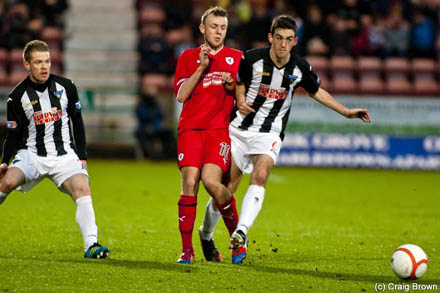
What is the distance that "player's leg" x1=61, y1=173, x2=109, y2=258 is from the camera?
6.30 m

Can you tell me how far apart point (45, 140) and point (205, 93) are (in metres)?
1.43

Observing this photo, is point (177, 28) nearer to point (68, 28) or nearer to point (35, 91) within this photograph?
point (68, 28)

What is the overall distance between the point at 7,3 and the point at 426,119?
10974 millimetres

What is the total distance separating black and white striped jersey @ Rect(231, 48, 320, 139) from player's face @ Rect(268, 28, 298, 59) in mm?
187

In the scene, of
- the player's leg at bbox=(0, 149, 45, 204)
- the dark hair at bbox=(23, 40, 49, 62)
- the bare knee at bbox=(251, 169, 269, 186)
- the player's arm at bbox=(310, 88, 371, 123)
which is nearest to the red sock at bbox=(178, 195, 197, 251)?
the bare knee at bbox=(251, 169, 269, 186)

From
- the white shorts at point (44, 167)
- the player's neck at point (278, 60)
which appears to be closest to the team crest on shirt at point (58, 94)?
the white shorts at point (44, 167)

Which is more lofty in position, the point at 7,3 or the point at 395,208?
the point at 7,3

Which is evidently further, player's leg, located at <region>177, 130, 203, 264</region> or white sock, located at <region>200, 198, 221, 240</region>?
white sock, located at <region>200, 198, 221, 240</region>

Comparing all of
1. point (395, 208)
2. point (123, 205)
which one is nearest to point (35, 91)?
point (123, 205)

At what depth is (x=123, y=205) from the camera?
1070cm

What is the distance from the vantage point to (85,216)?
6.34 m

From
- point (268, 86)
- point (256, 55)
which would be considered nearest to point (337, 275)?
point (268, 86)

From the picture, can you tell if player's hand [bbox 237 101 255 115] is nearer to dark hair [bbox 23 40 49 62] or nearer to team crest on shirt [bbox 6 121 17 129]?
dark hair [bbox 23 40 49 62]

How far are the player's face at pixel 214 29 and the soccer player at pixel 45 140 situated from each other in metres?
1.30
